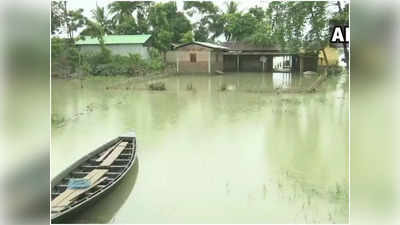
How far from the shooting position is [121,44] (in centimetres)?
295

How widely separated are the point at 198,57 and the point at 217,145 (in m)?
0.56

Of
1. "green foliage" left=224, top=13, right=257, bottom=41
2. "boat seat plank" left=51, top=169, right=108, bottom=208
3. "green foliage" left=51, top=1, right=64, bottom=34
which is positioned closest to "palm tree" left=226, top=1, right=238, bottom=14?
"green foliage" left=224, top=13, right=257, bottom=41

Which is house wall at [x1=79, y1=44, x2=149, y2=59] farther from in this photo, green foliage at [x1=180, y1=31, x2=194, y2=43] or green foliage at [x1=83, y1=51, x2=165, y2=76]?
green foliage at [x1=180, y1=31, x2=194, y2=43]

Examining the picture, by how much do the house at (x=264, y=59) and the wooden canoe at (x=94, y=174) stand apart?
0.80 m

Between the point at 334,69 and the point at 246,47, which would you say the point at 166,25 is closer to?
the point at 246,47

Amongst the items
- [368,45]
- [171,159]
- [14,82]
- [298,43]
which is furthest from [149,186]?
[368,45]

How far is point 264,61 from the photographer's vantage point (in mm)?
3100

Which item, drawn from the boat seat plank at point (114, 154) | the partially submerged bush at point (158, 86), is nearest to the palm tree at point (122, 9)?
the partially submerged bush at point (158, 86)

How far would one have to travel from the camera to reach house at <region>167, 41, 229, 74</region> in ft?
10.0

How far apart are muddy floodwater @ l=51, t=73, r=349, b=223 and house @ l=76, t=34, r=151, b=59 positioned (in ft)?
0.60

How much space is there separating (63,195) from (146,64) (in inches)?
36.3

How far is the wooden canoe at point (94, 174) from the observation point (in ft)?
9.19

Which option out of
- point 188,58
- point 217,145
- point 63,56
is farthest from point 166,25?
point 217,145

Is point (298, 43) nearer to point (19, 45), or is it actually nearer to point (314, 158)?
point (314, 158)
